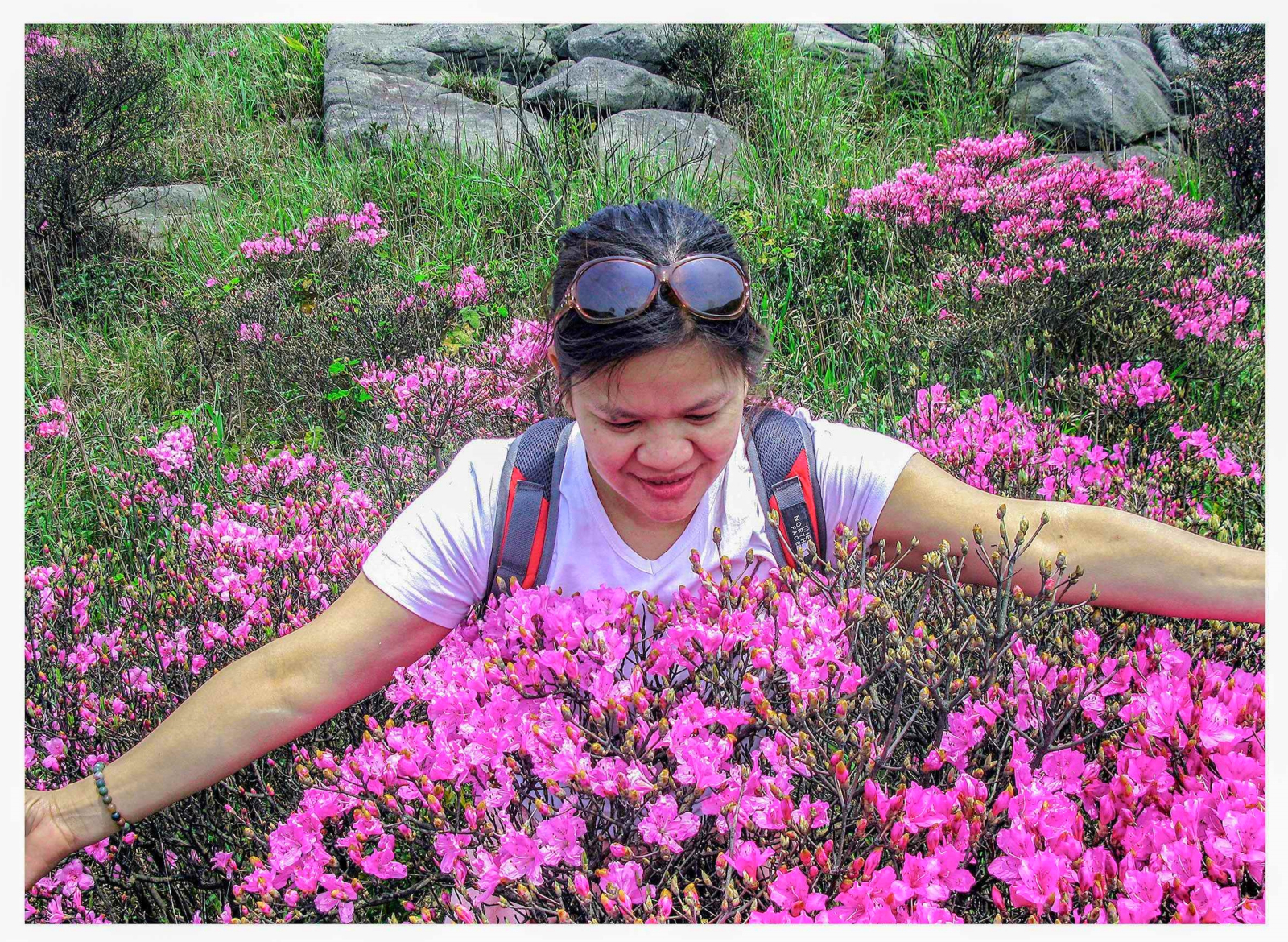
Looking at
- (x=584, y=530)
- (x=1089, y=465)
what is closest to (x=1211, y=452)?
(x=1089, y=465)

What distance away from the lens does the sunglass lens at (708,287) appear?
1827mm

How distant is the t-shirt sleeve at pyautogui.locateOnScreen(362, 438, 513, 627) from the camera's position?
1.96m

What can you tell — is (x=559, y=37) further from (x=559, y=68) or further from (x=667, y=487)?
(x=667, y=487)

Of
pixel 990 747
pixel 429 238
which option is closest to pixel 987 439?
pixel 990 747

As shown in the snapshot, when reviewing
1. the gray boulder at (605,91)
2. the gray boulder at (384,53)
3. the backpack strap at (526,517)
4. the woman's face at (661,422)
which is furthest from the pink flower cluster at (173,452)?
the gray boulder at (384,53)

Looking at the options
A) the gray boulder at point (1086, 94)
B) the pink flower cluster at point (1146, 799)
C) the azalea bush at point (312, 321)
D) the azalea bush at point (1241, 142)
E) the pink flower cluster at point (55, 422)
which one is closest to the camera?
the pink flower cluster at point (1146, 799)

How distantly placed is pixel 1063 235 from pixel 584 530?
418 cm

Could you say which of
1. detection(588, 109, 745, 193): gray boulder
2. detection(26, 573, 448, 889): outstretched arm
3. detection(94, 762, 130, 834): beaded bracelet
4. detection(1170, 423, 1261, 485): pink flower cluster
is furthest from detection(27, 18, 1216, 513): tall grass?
detection(94, 762, 130, 834): beaded bracelet

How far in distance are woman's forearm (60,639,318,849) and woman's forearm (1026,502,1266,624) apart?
5.32 feet

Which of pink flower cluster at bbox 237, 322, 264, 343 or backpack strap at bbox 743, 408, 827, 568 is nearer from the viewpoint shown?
backpack strap at bbox 743, 408, 827, 568

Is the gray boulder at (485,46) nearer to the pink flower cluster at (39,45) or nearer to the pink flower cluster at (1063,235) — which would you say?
the pink flower cluster at (39,45)

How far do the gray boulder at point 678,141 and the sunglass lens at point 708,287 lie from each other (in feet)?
16.3

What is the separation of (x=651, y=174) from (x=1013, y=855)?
6.06 m

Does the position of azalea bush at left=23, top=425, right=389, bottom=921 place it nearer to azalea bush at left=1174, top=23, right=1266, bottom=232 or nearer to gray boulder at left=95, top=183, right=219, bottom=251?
gray boulder at left=95, top=183, right=219, bottom=251
